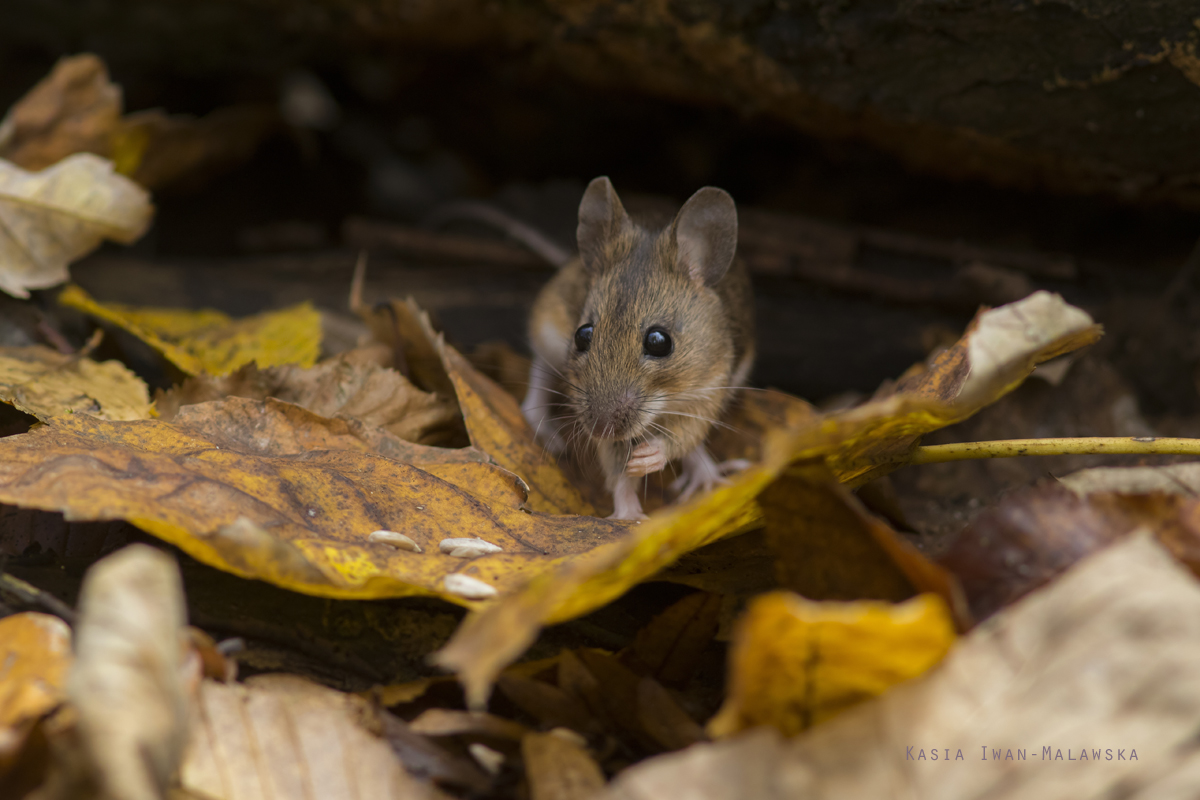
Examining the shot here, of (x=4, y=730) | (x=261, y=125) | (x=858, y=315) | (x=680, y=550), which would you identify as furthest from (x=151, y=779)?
(x=261, y=125)

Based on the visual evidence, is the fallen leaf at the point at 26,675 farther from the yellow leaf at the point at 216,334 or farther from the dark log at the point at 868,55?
the dark log at the point at 868,55

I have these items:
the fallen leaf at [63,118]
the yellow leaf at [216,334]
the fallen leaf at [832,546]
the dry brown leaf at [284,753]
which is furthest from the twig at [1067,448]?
the fallen leaf at [63,118]

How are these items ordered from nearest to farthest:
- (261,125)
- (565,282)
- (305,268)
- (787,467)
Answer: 1. (787,467)
2. (565,282)
3. (305,268)
4. (261,125)

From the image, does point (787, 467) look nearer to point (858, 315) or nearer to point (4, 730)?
point (4, 730)

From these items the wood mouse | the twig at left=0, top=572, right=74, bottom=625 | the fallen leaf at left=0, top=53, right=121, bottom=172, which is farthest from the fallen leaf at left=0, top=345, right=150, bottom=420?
the wood mouse

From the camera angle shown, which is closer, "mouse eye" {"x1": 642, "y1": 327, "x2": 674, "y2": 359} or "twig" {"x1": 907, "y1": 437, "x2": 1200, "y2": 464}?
"twig" {"x1": 907, "y1": 437, "x2": 1200, "y2": 464}

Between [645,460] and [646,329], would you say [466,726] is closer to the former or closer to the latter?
[645,460]

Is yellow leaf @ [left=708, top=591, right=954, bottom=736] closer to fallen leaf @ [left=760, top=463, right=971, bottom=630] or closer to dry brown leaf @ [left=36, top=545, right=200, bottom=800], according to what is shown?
fallen leaf @ [left=760, top=463, right=971, bottom=630]
